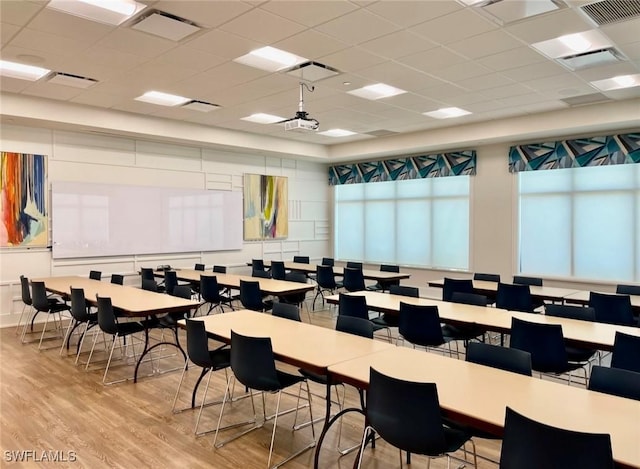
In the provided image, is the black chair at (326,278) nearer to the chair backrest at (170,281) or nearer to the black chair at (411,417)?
the chair backrest at (170,281)

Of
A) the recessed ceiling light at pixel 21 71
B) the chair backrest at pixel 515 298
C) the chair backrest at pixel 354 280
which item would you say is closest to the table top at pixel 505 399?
the chair backrest at pixel 515 298

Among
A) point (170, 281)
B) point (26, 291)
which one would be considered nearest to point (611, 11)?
point (170, 281)

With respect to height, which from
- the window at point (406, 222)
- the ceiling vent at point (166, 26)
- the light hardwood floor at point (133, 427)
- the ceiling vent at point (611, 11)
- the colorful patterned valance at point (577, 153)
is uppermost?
the ceiling vent at point (611, 11)

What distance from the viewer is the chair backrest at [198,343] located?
3654 mm

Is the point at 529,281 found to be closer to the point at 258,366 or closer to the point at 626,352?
the point at 626,352

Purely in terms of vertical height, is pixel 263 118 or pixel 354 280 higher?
pixel 263 118

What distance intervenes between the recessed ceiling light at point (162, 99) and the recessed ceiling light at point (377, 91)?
272 centimetres

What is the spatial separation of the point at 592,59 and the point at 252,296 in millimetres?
5194

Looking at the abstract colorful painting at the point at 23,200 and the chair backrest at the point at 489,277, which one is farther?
the abstract colorful painting at the point at 23,200

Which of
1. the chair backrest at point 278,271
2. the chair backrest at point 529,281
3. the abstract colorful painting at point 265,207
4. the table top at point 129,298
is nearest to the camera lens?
the table top at point 129,298

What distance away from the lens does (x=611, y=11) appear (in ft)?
13.6

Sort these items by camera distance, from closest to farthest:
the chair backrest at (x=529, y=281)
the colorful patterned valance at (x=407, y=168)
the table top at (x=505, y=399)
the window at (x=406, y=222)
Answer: the table top at (x=505, y=399)
the chair backrest at (x=529, y=281)
the colorful patterned valance at (x=407, y=168)
the window at (x=406, y=222)

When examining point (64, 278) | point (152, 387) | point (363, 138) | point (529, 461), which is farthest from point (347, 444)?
point (363, 138)

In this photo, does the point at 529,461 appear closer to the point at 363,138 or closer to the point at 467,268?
the point at 467,268
